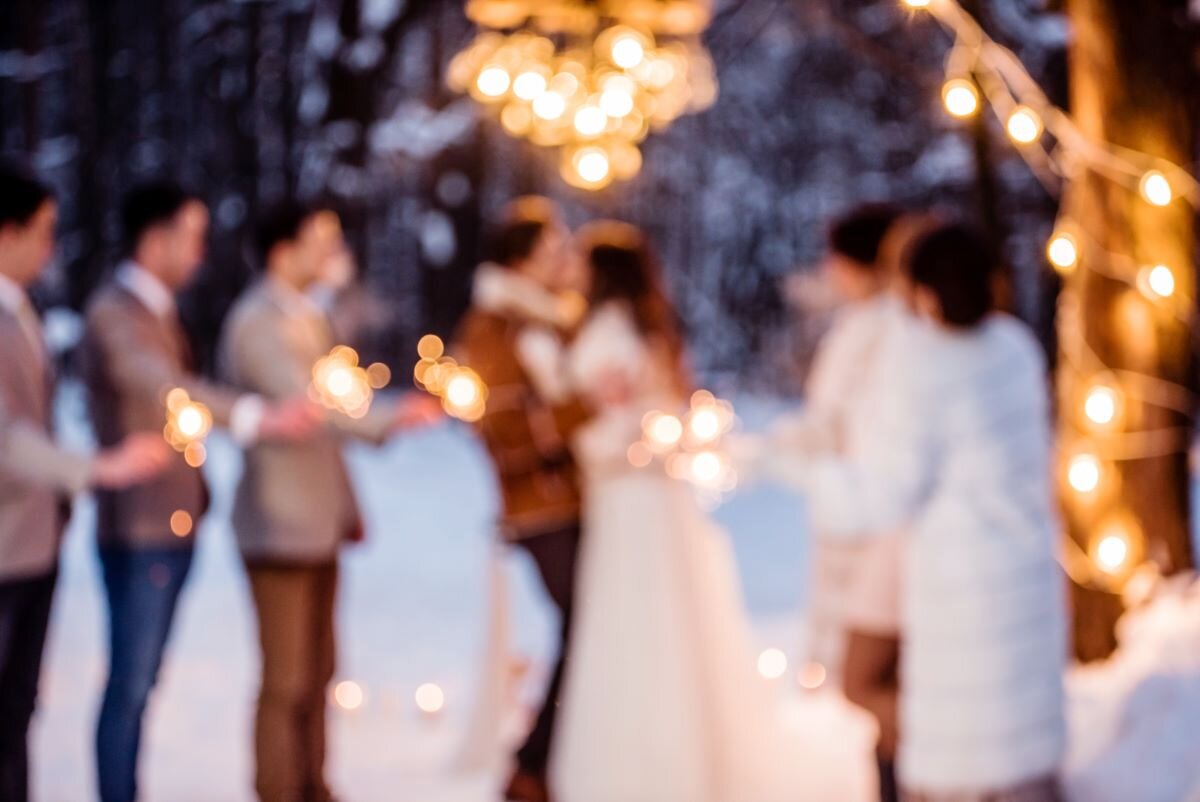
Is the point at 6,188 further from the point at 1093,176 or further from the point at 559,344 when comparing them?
the point at 1093,176

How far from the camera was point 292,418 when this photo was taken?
4.41 m

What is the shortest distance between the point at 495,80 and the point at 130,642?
131 inches

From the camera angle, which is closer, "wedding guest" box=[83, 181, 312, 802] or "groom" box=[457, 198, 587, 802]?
"wedding guest" box=[83, 181, 312, 802]

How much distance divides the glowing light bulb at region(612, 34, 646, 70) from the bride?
1.65 meters

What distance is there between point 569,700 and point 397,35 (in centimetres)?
1668

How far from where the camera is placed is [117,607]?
→ 4.43 metres

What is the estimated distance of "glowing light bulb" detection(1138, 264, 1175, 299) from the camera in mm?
5426

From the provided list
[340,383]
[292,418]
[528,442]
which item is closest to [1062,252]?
[528,442]

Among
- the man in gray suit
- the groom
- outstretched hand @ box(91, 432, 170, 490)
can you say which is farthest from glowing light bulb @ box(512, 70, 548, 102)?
outstretched hand @ box(91, 432, 170, 490)

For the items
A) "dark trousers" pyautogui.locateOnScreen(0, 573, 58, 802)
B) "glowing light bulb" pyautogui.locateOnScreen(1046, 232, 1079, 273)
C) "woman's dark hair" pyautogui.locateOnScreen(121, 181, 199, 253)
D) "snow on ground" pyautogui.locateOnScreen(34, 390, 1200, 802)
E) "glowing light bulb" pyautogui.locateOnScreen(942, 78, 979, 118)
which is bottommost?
"snow on ground" pyautogui.locateOnScreen(34, 390, 1200, 802)

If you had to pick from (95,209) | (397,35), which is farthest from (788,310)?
(95,209)

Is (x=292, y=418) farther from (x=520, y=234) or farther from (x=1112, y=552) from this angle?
(x=1112, y=552)

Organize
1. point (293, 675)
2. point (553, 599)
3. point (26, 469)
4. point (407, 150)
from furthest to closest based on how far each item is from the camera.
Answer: point (407, 150) → point (553, 599) → point (293, 675) → point (26, 469)

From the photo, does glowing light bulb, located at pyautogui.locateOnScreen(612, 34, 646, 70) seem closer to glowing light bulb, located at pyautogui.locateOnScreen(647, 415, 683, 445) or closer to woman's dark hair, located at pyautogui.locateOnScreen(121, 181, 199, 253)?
glowing light bulb, located at pyautogui.locateOnScreen(647, 415, 683, 445)
